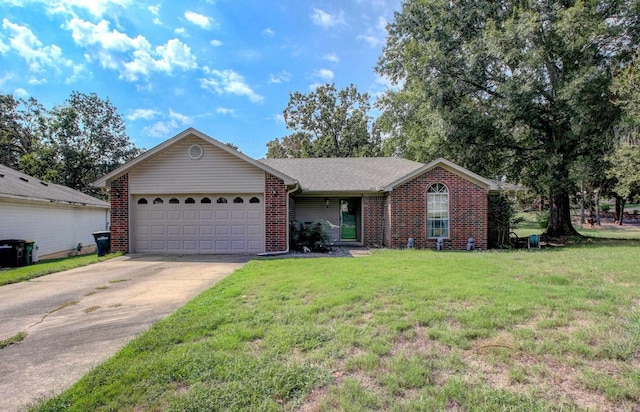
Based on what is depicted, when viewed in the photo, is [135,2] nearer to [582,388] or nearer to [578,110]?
[582,388]

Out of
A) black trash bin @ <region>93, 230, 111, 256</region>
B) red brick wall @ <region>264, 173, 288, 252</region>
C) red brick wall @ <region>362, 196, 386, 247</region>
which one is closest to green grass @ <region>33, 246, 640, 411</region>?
red brick wall @ <region>264, 173, 288, 252</region>

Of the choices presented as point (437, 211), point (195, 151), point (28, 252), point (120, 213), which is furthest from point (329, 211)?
point (28, 252)

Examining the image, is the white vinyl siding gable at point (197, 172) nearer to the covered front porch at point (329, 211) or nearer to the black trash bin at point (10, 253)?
the covered front porch at point (329, 211)

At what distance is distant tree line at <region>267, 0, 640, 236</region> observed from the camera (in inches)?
549

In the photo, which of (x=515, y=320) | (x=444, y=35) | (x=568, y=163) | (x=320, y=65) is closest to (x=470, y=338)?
(x=515, y=320)

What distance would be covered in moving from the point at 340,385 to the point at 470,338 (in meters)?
1.79

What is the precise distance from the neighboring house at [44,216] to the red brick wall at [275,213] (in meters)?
9.39

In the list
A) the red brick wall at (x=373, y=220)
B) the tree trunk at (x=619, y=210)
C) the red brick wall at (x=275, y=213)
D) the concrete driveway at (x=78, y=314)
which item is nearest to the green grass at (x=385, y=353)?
the concrete driveway at (x=78, y=314)

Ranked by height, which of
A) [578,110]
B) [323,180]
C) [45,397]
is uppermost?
[578,110]

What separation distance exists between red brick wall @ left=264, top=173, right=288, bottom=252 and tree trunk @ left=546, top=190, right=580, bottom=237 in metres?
14.5

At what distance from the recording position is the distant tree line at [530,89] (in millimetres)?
13938

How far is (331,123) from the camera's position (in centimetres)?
3438

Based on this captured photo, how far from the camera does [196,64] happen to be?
51.8ft

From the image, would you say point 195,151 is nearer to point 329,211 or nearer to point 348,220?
point 329,211
